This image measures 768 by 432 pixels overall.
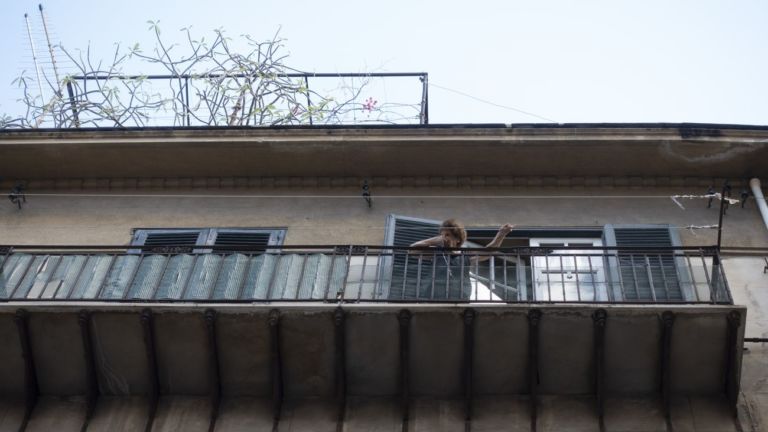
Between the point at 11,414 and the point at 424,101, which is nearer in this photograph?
the point at 11,414

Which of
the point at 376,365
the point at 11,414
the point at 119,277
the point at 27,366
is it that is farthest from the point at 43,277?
the point at 376,365

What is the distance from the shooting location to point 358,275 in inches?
454

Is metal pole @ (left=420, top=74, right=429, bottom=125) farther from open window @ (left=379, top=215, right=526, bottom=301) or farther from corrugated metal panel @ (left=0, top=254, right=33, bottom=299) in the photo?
corrugated metal panel @ (left=0, top=254, right=33, bottom=299)

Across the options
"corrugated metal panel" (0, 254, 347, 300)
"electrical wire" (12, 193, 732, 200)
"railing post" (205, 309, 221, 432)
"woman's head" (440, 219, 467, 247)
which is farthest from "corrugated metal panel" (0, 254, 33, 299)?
"woman's head" (440, 219, 467, 247)

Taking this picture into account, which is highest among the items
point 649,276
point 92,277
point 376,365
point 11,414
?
point 649,276

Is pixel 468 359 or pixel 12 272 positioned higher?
pixel 12 272

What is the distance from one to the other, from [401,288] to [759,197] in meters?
5.29

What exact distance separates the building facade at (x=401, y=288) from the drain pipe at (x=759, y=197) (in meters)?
0.13

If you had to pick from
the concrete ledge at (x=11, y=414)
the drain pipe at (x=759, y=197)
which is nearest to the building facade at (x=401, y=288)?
the concrete ledge at (x=11, y=414)

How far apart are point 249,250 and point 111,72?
267 inches

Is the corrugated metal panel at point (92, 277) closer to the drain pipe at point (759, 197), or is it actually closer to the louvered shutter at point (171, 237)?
the louvered shutter at point (171, 237)

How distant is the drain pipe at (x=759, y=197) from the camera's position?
44.0 feet

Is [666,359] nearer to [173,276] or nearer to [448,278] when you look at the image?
[448,278]

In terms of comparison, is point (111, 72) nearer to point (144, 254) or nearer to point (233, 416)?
point (144, 254)
